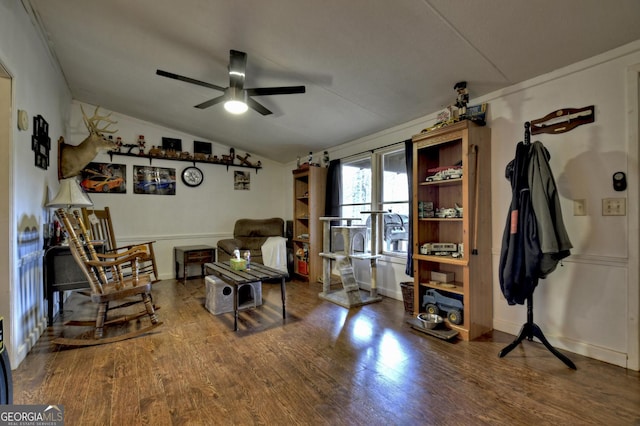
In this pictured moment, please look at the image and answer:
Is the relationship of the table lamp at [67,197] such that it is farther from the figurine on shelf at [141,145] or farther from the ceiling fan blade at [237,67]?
the ceiling fan blade at [237,67]

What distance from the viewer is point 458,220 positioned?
2.78m

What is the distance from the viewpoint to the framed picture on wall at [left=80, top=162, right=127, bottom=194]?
4.47m

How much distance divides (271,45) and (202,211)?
3680 mm

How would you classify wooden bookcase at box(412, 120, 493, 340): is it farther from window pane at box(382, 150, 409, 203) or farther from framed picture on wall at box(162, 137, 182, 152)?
framed picture on wall at box(162, 137, 182, 152)

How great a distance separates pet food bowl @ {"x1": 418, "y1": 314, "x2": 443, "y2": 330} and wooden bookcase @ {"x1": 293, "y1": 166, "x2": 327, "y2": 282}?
86.7 inches

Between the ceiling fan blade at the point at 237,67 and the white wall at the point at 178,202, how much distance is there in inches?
115

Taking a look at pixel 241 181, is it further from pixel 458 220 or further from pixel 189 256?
pixel 458 220

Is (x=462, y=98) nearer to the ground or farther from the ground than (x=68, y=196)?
farther from the ground

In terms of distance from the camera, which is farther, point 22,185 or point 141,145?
point 141,145

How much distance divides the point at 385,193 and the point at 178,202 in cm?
360

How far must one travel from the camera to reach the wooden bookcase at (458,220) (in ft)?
8.64

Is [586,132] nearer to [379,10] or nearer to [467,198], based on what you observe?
[467,198]

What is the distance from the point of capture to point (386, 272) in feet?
13.1

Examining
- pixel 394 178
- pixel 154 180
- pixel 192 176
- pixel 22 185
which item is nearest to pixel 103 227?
pixel 154 180
